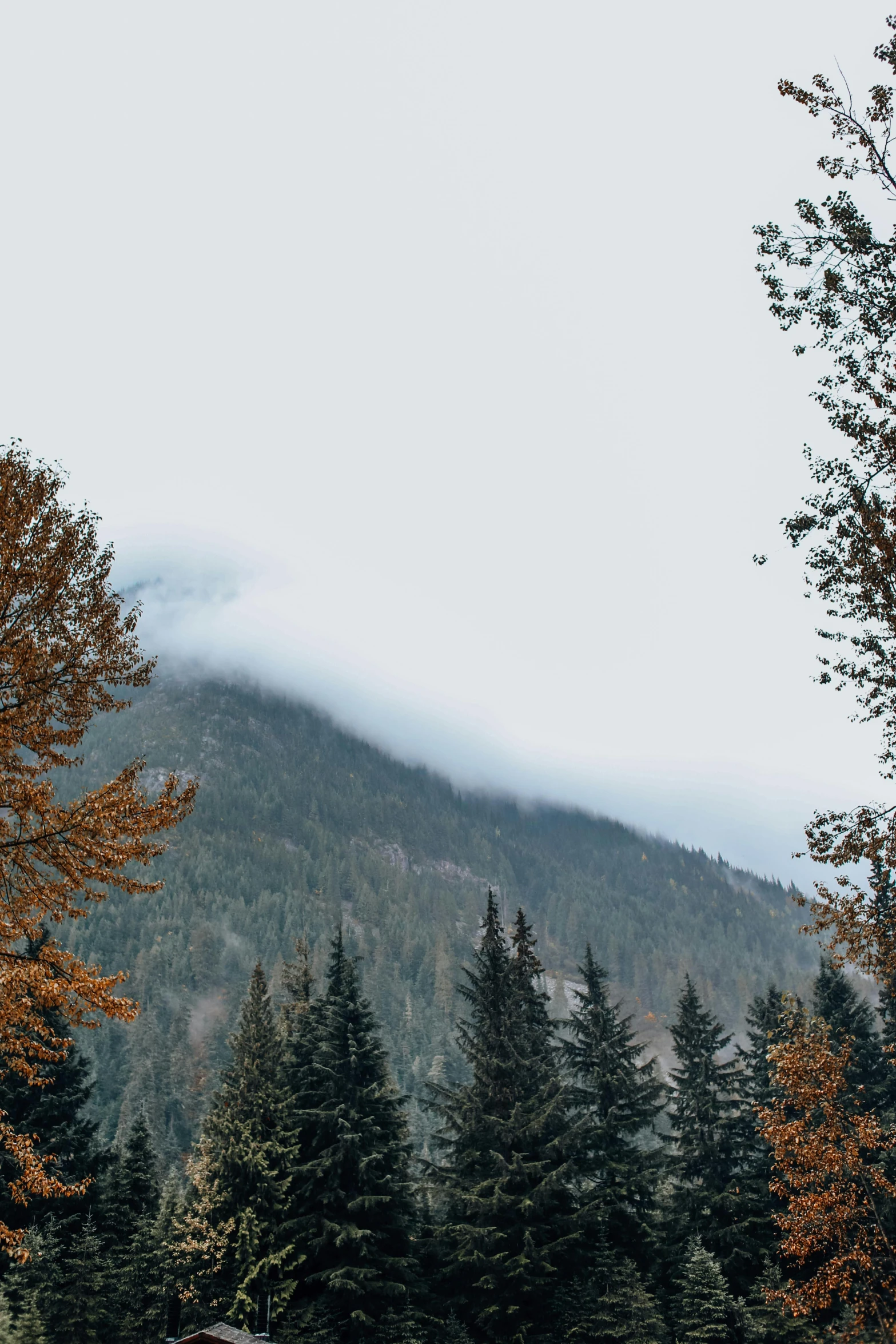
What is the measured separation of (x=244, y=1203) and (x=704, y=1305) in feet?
50.3

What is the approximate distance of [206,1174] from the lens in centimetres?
3086

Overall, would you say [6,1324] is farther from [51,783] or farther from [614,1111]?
[51,783]

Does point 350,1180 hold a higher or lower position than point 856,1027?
lower

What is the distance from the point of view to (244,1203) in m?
29.8

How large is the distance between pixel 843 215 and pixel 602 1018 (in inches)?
1137

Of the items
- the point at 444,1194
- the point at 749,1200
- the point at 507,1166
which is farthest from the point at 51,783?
the point at 749,1200

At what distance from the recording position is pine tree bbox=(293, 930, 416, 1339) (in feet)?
90.0

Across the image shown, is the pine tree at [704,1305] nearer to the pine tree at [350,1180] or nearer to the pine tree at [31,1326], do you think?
the pine tree at [350,1180]

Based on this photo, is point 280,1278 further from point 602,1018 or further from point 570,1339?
point 602,1018

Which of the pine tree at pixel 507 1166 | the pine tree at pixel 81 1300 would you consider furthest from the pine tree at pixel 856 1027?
the pine tree at pixel 81 1300

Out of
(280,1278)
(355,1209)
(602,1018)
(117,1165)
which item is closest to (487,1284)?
(355,1209)

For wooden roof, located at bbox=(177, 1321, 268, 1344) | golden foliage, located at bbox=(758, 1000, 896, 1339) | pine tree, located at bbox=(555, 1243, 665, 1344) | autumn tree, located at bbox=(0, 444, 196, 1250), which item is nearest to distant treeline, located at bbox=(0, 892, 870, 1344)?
pine tree, located at bbox=(555, 1243, 665, 1344)

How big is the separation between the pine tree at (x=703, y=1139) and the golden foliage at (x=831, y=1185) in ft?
44.3

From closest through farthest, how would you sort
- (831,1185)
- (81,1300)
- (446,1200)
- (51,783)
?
(51,783), (831,1185), (81,1300), (446,1200)
